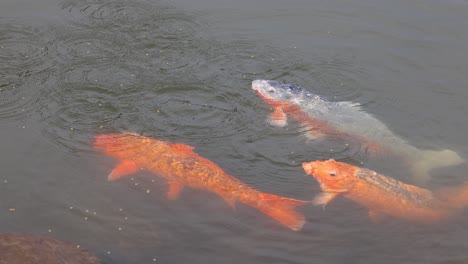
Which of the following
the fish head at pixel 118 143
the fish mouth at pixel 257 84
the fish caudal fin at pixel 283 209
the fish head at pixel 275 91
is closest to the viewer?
the fish caudal fin at pixel 283 209

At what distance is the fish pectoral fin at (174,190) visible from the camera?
7180 millimetres

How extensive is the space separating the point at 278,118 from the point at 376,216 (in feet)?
7.63

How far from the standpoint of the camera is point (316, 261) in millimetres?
6297

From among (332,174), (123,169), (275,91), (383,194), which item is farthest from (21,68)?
(383,194)

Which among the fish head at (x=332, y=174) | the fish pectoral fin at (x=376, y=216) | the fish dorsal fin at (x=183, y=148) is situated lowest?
the fish pectoral fin at (x=376, y=216)

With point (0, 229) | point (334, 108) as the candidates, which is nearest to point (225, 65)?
point (334, 108)

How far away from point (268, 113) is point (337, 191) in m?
1.96

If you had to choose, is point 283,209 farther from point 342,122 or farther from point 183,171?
point 342,122

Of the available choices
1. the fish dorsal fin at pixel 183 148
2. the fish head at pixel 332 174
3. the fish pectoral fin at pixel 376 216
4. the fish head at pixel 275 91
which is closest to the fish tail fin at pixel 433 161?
the fish head at pixel 332 174

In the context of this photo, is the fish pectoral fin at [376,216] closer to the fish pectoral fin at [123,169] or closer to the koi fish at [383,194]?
the koi fish at [383,194]

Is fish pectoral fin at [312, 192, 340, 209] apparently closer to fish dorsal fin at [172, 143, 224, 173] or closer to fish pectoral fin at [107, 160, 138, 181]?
fish dorsal fin at [172, 143, 224, 173]

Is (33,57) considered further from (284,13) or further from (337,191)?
(337,191)

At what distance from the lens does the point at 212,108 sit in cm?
879

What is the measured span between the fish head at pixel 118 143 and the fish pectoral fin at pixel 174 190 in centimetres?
81
